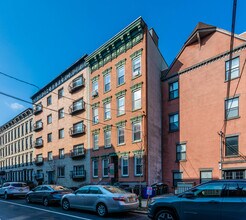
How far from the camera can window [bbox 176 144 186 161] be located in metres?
20.6

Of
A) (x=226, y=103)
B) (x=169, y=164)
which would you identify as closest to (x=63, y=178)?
Result: (x=169, y=164)

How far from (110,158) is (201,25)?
14.6m

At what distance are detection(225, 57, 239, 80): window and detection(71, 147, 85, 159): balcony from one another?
17136 millimetres

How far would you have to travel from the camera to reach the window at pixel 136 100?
2181 centimetres

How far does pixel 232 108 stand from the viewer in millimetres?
18156

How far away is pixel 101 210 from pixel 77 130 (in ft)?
61.1

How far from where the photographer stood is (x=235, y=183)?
7555 mm

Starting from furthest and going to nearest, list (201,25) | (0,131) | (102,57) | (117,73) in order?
1. (0,131)
2. (102,57)
3. (117,73)
4. (201,25)

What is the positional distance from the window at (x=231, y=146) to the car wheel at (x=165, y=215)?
1093 cm

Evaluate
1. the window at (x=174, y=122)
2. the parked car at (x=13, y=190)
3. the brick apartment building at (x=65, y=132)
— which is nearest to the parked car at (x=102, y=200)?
the parked car at (x=13, y=190)

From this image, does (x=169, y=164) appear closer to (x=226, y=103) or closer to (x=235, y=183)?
(x=226, y=103)

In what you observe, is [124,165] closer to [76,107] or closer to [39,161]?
[76,107]

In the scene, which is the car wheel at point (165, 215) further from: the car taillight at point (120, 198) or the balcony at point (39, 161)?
the balcony at point (39, 161)

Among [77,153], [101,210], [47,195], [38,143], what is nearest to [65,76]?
[77,153]
